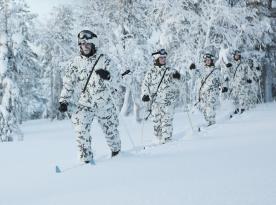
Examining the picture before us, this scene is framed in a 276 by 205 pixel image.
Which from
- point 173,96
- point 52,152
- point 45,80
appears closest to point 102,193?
point 52,152

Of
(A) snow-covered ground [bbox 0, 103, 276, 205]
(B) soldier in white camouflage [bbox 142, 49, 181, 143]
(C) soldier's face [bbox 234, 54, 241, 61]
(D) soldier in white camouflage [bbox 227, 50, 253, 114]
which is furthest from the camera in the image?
(D) soldier in white camouflage [bbox 227, 50, 253, 114]

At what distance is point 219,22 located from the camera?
25547 mm

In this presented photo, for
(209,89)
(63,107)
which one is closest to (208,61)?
(209,89)

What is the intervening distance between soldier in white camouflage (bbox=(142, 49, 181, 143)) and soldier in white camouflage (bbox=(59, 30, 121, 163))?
276 centimetres

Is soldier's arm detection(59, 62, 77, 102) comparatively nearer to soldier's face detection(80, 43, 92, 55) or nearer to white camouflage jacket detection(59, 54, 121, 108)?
white camouflage jacket detection(59, 54, 121, 108)

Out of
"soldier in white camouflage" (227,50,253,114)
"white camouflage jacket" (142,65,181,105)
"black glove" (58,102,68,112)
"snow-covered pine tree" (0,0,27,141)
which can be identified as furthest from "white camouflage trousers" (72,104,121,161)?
"snow-covered pine tree" (0,0,27,141)

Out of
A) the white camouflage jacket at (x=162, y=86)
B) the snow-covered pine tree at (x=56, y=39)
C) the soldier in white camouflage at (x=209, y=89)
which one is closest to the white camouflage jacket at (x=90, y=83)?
the white camouflage jacket at (x=162, y=86)


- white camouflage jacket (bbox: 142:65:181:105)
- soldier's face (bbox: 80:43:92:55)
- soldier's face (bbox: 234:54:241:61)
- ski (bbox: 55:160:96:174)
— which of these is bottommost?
→ ski (bbox: 55:160:96:174)

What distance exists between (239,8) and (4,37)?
11390 millimetres

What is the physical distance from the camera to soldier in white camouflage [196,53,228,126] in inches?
574

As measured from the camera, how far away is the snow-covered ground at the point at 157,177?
4.74m

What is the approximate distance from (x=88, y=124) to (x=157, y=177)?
2.24 meters

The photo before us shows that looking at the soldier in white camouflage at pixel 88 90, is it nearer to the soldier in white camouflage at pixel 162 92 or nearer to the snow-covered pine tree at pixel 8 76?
the soldier in white camouflage at pixel 162 92

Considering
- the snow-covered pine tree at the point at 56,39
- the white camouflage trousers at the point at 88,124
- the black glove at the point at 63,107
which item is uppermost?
the snow-covered pine tree at the point at 56,39
